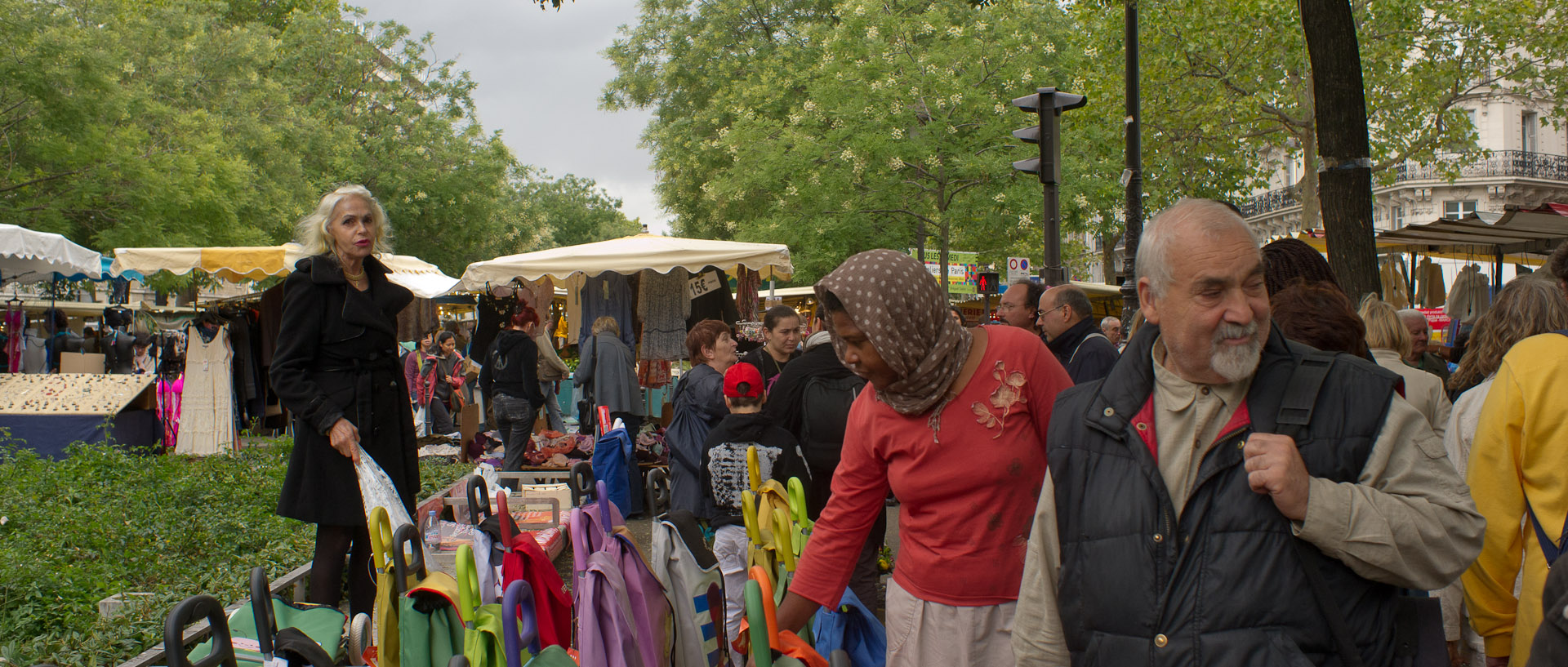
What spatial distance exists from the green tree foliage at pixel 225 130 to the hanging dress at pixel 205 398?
8.50 metres

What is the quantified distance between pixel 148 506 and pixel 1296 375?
26.0 feet

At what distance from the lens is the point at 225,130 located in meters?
25.4

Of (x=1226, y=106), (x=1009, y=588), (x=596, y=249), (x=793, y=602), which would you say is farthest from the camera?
(x=1226, y=106)

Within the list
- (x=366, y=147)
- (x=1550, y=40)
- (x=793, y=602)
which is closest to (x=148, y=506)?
(x=793, y=602)

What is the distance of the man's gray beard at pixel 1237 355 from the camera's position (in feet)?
5.72

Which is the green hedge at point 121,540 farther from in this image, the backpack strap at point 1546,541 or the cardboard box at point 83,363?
the backpack strap at point 1546,541

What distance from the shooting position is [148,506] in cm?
742

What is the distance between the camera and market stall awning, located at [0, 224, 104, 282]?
10.4 metres

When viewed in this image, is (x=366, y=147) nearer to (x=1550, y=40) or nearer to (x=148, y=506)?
(x=148, y=506)

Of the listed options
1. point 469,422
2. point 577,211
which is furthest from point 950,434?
point 577,211

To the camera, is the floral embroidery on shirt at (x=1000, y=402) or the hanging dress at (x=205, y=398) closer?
the floral embroidery on shirt at (x=1000, y=402)

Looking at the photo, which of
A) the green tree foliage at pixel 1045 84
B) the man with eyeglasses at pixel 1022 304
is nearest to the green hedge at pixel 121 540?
the man with eyeglasses at pixel 1022 304

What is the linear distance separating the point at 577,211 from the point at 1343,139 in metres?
66.9

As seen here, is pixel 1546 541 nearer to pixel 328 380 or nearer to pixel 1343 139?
pixel 1343 139
